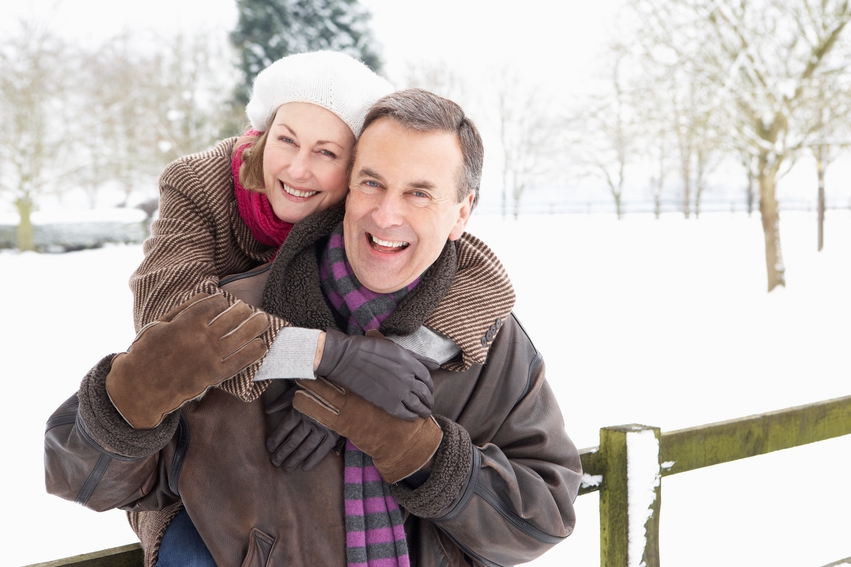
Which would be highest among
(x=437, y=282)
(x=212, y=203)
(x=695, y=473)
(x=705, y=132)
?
(x=705, y=132)

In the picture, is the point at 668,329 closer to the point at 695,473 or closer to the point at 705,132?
the point at 705,132

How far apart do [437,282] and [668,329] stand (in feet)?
31.8

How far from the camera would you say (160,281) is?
1.70 meters

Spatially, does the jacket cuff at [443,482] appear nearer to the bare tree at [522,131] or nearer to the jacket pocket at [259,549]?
the jacket pocket at [259,549]

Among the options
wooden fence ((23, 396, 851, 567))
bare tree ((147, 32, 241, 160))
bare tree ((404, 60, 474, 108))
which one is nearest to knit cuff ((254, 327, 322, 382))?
wooden fence ((23, 396, 851, 567))

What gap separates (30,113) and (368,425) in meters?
20.2

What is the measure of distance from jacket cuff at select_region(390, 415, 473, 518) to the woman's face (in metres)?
0.72

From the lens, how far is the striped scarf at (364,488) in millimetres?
1600

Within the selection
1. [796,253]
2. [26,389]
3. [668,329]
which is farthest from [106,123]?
[796,253]

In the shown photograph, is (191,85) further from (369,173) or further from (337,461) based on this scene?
(337,461)

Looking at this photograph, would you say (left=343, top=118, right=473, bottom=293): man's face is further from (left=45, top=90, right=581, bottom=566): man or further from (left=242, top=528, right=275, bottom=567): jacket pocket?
(left=242, top=528, right=275, bottom=567): jacket pocket

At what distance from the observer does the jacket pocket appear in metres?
1.55

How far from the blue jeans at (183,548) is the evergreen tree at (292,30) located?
65.9 feet

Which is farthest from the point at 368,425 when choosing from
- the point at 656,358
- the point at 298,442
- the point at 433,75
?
the point at 433,75
